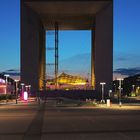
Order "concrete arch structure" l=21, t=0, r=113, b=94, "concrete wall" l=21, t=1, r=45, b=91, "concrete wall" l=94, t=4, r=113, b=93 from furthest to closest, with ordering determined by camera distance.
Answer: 1. "concrete wall" l=21, t=1, r=45, b=91
2. "concrete wall" l=94, t=4, r=113, b=93
3. "concrete arch structure" l=21, t=0, r=113, b=94

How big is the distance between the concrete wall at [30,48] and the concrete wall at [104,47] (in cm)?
1786

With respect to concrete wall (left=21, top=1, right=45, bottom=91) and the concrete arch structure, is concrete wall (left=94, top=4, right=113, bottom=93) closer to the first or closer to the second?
the concrete arch structure

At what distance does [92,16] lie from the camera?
6117 inches

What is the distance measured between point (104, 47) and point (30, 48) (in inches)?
872

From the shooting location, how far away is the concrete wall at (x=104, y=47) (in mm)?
149375

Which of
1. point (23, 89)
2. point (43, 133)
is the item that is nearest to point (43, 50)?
point (23, 89)

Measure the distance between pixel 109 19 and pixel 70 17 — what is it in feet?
41.2

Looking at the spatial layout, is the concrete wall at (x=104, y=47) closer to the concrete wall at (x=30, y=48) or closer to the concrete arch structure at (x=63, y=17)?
the concrete arch structure at (x=63, y=17)

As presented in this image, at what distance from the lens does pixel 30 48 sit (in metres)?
152

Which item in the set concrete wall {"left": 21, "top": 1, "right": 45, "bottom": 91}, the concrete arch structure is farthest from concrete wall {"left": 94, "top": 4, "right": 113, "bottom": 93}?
concrete wall {"left": 21, "top": 1, "right": 45, "bottom": 91}

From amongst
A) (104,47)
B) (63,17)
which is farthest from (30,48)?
(104,47)

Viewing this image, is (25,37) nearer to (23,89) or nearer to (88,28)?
(23,89)

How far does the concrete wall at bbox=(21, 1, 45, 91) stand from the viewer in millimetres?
151625

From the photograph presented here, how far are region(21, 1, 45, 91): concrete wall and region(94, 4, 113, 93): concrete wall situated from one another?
58.6 ft
